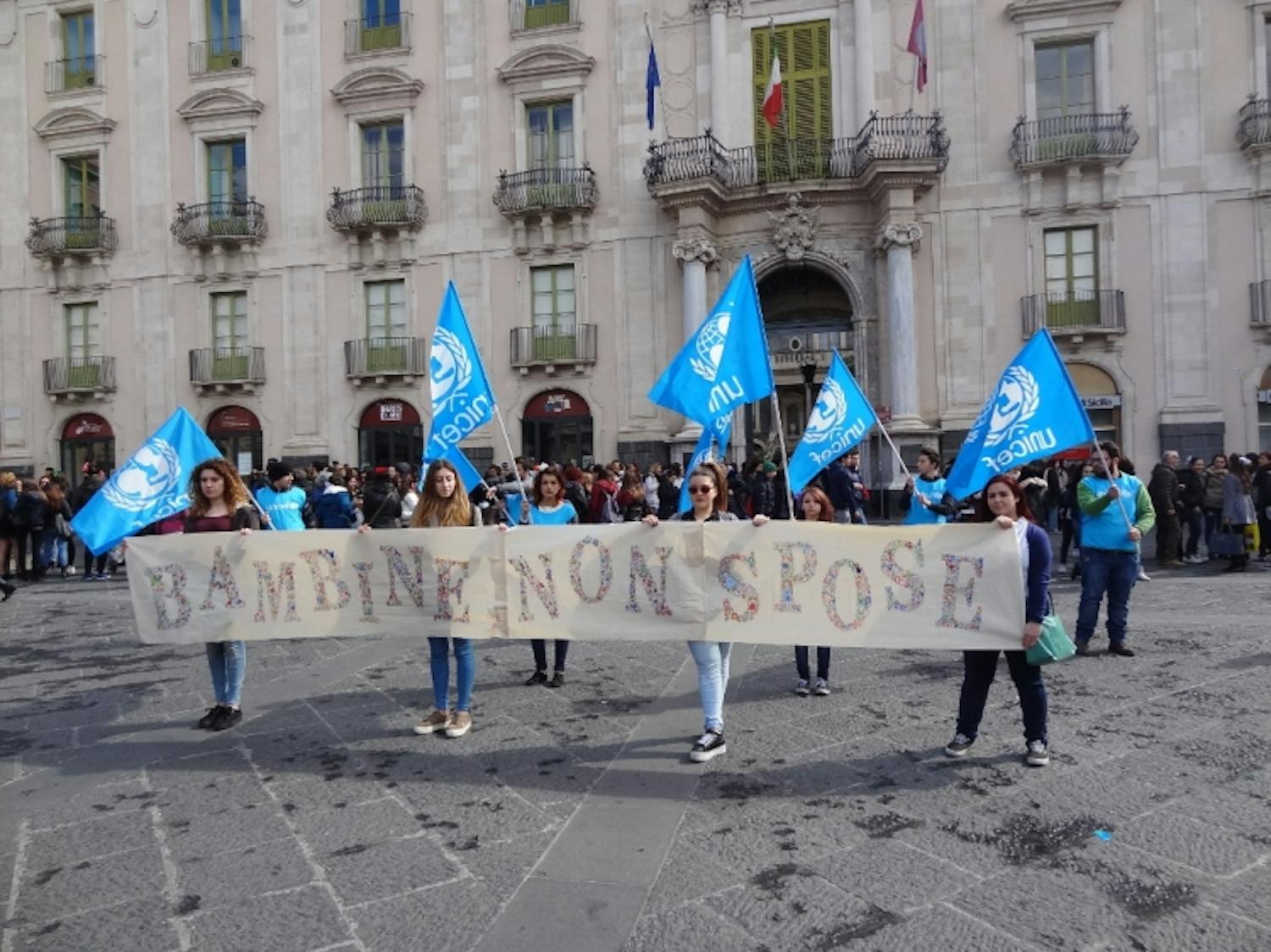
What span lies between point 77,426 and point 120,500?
70.9ft

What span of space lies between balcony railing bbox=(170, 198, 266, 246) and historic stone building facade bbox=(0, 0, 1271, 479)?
0.09 metres

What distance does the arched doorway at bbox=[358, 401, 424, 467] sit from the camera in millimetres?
22234

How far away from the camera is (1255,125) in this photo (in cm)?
1825

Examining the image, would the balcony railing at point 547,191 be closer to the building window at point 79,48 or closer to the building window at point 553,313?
the building window at point 553,313

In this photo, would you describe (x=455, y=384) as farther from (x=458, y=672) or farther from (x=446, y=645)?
(x=458, y=672)

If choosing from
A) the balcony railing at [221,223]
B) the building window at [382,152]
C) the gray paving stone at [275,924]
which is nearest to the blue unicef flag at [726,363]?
the gray paving stone at [275,924]

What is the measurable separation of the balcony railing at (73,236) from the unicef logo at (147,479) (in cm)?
2124

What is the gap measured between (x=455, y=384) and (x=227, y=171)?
67.1 ft

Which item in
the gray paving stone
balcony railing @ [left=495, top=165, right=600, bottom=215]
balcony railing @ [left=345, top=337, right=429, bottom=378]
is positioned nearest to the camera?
the gray paving stone

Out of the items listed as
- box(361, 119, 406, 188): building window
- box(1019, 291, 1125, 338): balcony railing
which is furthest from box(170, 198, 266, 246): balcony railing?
box(1019, 291, 1125, 338): balcony railing

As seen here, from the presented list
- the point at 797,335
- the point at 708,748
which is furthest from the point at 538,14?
the point at 708,748

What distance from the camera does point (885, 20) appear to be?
19.8m

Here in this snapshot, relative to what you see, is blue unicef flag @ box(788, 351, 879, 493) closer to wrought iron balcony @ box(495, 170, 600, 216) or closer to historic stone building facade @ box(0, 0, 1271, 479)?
historic stone building facade @ box(0, 0, 1271, 479)

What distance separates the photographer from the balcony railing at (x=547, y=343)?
834 inches
